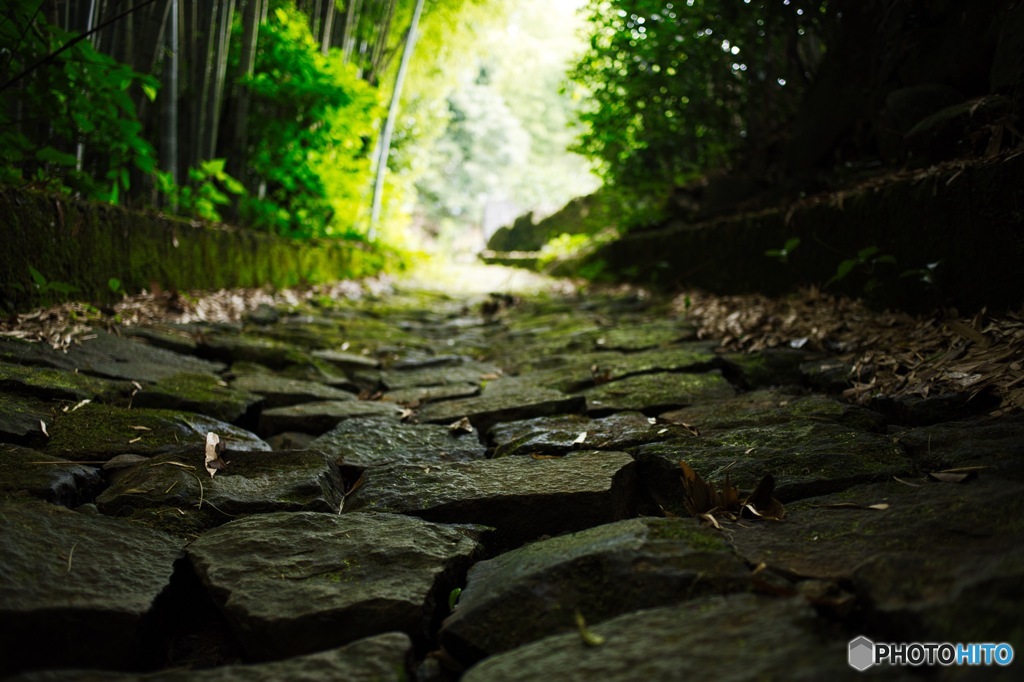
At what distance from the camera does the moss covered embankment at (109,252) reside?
2594 mm

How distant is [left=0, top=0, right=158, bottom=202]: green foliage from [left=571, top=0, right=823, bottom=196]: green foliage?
4.18 m

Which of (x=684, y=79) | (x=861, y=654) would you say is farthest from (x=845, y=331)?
(x=684, y=79)

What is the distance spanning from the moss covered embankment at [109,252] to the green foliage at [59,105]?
0.18 metres

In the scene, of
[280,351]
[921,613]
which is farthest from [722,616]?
[280,351]

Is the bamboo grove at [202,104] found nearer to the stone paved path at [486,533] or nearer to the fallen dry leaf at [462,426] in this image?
the stone paved path at [486,533]

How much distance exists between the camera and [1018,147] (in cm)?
214

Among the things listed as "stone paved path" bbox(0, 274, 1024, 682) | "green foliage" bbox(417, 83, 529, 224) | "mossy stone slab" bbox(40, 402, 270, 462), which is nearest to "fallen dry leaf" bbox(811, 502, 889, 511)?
"stone paved path" bbox(0, 274, 1024, 682)

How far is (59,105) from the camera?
2.82 m

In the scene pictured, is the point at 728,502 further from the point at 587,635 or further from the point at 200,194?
the point at 200,194

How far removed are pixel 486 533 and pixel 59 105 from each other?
294 cm

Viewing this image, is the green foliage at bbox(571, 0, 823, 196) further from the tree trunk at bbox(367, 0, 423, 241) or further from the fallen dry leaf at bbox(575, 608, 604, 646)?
the fallen dry leaf at bbox(575, 608, 604, 646)

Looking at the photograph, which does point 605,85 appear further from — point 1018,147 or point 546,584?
point 546,584

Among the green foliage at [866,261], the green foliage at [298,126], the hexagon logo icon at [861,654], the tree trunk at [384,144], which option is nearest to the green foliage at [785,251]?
the green foliage at [866,261]

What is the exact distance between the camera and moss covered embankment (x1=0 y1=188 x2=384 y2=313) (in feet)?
8.51
